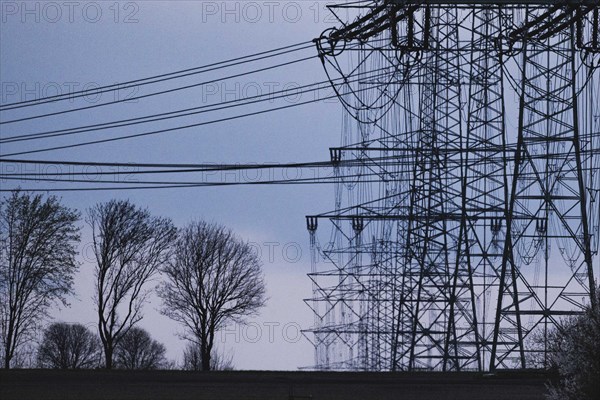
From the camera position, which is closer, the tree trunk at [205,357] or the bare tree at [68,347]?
the tree trunk at [205,357]

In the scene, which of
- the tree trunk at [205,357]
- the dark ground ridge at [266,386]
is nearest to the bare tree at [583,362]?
the dark ground ridge at [266,386]

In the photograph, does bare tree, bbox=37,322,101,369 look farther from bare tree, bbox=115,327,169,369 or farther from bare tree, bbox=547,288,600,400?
bare tree, bbox=547,288,600,400

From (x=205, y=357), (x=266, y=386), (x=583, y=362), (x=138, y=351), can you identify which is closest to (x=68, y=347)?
(x=138, y=351)

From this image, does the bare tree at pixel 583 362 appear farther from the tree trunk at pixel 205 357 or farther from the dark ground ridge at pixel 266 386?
the tree trunk at pixel 205 357

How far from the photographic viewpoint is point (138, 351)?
97.0m

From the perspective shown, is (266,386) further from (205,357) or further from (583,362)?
(205,357)

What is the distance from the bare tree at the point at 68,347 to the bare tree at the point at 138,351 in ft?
6.64

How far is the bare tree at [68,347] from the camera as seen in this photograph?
3506 inches

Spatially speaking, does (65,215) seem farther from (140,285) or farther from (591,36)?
(591,36)

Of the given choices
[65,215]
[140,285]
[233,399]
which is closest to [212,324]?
[140,285]

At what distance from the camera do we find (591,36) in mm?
30750

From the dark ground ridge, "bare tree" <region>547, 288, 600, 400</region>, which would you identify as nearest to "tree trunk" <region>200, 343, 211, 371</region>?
the dark ground ridge

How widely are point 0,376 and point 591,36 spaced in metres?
18.0

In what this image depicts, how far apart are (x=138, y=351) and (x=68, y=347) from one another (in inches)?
266
